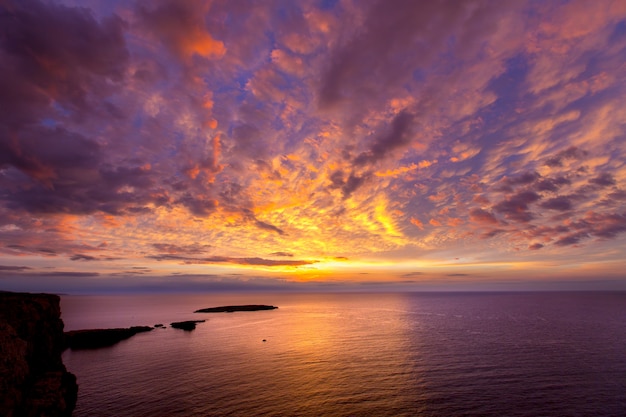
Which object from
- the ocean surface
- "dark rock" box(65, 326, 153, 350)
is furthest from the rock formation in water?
"dark rock" box(65, 326, 153, 350)

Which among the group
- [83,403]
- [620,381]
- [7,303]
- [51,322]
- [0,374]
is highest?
[7,303]

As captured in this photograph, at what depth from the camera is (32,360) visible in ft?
126

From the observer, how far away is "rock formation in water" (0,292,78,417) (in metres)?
31.6

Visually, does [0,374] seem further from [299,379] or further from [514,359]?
[514,359]

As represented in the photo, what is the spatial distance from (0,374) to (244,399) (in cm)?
2674

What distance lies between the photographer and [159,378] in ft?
166

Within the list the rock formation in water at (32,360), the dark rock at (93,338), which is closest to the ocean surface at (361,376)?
the rock formation in water at (32,360)

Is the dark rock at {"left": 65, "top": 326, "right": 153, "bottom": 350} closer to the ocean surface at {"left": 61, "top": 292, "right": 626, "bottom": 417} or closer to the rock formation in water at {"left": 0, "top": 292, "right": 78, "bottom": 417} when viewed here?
the ocean surface at {"left": 61, "top": 292, "right": 626, "bottom": 417}

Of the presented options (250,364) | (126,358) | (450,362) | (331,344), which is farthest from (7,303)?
(450,362)

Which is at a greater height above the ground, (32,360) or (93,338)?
(32,360)

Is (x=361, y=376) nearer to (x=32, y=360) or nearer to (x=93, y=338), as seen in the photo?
(x=32, y=360)

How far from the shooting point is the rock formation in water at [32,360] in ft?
104

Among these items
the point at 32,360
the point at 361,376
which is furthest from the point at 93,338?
the point at 361,376

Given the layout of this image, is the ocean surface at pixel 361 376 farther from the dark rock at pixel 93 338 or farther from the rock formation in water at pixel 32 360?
the dark rock at pixel 93 338
